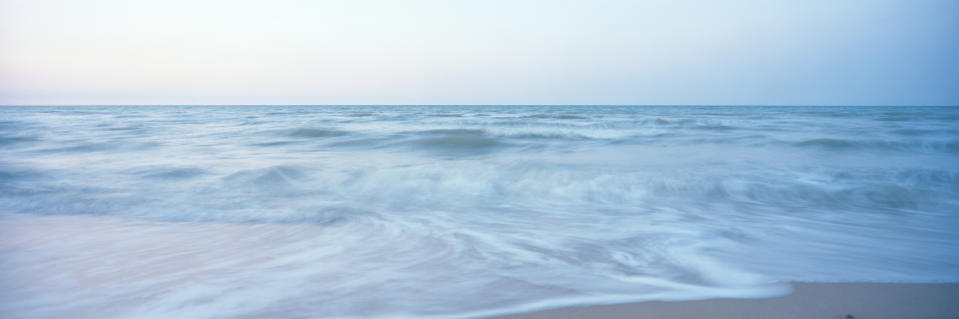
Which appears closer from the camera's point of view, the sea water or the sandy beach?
the sandy beach

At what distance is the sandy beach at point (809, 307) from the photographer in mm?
1801

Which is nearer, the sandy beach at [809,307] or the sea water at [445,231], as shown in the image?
the sandy beach at [809,307]

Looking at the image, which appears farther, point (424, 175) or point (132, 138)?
point (132, 138)

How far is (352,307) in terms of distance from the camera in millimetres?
1955

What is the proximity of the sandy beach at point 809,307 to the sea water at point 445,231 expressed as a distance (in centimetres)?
8

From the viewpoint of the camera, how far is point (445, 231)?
3320 mm

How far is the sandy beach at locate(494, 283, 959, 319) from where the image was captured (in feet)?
5.91

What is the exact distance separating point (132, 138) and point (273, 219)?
9573 millimetres

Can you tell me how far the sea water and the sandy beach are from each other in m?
0.08

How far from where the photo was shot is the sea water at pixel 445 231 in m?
2.08

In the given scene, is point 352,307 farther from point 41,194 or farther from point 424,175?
point 41,194

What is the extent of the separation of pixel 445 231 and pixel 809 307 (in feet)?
6.93

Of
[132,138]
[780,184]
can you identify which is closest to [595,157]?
[780,184]

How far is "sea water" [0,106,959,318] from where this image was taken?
6.84 ft
